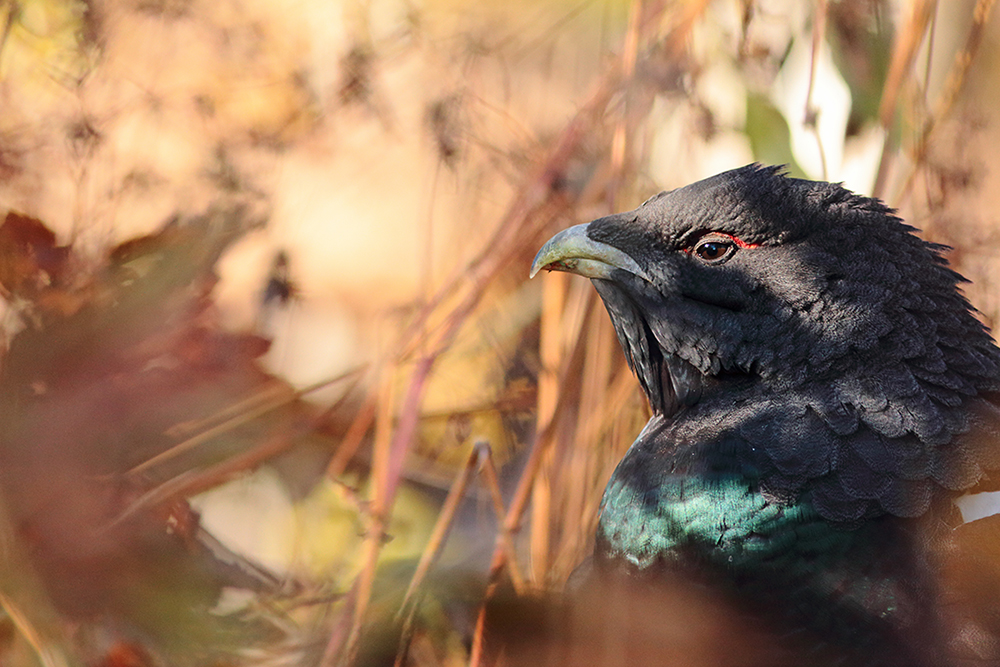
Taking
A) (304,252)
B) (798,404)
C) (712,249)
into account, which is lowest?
(304,252)

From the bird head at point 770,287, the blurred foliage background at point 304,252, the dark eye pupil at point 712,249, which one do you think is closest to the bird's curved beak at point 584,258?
the bird head at point 770,287

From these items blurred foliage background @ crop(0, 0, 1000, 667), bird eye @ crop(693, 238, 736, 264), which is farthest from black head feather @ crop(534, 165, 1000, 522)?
blurred foliage background @ crop(0, 0, 1000, 667)

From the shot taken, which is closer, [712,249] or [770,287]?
[770,287]

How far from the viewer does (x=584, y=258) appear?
2.52m

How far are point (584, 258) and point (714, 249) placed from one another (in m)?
0.34

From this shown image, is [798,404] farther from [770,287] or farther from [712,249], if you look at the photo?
[712,249]

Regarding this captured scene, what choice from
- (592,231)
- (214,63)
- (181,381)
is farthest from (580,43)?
(181,381)

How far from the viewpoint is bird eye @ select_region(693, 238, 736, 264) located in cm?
239

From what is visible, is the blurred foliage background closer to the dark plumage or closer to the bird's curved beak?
the dark plumage

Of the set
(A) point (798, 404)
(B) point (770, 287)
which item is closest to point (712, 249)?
(B) point (770, 287)

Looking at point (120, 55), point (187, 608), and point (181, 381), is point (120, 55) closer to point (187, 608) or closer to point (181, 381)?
point (181, 381)

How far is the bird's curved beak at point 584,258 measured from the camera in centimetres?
248

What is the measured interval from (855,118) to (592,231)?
1739 mm

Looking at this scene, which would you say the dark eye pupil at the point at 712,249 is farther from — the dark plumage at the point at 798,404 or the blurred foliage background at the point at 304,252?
the blurred foliage background at the point at 304,252
